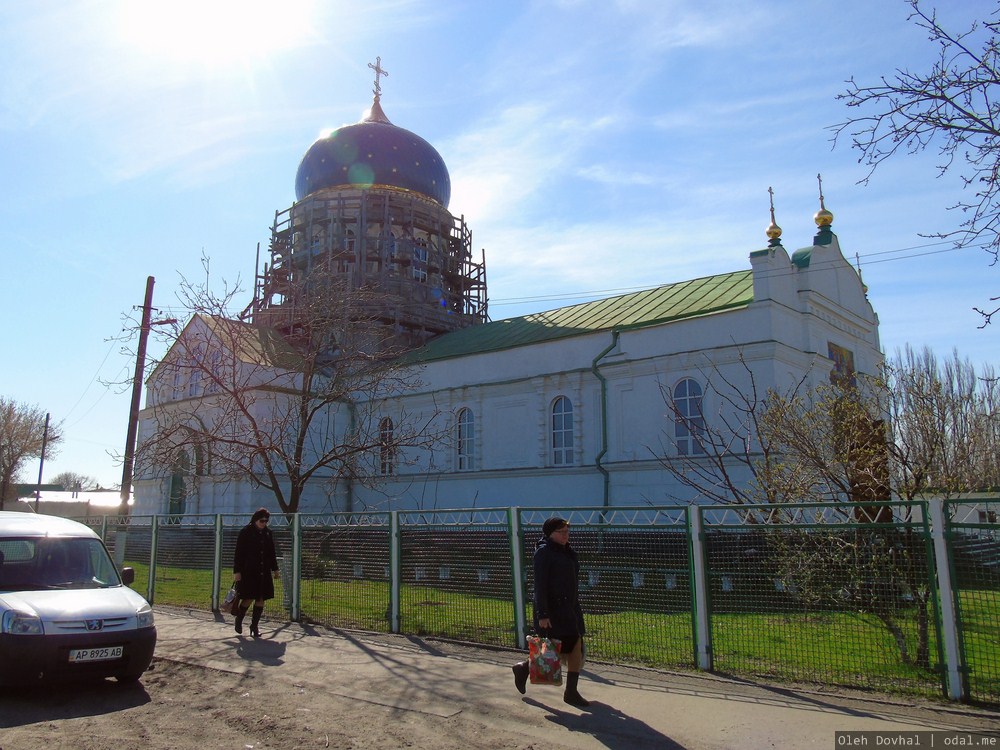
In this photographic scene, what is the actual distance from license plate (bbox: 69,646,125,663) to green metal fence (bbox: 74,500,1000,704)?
4217 mm

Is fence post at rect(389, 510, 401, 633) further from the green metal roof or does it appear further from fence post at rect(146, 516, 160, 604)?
the green metal roof

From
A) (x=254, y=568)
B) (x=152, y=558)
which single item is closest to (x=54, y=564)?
(x=254, y=568)

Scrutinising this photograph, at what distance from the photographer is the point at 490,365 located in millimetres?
26016

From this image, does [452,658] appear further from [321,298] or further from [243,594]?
[321,298]

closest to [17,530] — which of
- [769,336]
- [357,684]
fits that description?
[357,684]

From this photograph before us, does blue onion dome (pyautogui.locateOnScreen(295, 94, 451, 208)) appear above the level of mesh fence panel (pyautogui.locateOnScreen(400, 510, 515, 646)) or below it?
above

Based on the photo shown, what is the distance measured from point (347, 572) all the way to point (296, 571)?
3.38ft

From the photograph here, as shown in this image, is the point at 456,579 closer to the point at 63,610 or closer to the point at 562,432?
the point at 63,610

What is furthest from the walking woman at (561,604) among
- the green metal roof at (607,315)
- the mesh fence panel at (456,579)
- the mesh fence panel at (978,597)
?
the green metal roof at (607,315)

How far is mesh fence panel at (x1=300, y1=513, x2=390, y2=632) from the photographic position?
455 inches

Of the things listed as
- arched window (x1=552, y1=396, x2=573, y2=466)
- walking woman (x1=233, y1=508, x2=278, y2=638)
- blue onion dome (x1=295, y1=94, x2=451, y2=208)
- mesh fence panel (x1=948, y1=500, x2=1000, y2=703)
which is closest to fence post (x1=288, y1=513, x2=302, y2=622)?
walking woman (x1=233, y1=508, x2=278, y2=638)

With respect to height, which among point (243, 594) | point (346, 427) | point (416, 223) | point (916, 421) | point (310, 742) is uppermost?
point (416, 223)

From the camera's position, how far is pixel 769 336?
64.2ft

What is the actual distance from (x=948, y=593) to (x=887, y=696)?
1.11 meters
